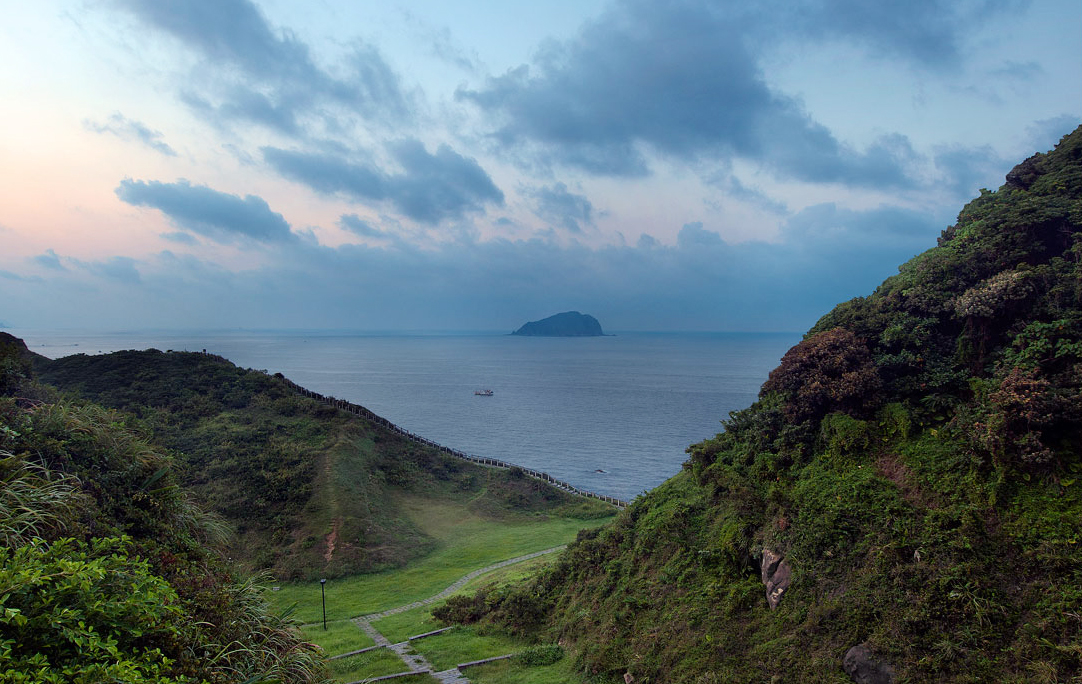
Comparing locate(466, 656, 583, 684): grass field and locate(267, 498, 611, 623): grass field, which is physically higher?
locate(466, 656, 583, 684): grass field

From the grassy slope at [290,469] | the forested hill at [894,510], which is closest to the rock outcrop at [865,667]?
the forested hill at [894,510]

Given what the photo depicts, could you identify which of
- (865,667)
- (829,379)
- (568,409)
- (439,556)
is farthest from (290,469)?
(568,409)

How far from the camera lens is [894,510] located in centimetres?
1591

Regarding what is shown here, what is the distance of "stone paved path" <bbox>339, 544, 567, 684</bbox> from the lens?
19.6 metres

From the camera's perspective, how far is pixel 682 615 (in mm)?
17781

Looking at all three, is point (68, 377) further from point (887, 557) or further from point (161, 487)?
point (887, 557)

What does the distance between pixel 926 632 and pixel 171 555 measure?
649 inches

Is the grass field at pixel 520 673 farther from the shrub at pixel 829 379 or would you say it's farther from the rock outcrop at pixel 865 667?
the shrub at pixel 829 379

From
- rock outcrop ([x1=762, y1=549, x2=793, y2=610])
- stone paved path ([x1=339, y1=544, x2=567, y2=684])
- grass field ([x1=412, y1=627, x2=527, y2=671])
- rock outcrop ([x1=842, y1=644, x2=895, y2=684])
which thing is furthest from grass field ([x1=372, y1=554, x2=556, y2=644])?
rock outcrop ([x1=842, y1=644, x2=895, y2=684])

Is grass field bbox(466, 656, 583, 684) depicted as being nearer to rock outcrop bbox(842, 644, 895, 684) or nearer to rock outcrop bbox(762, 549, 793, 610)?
rock outcrop bbox(762, 549, 793, 610)

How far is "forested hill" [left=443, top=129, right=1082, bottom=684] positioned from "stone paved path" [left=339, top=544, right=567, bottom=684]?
336cm

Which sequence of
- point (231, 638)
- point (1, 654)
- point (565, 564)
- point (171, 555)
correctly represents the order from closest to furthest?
point (1, 654), point (231, 638), point (171, 555), point (565, 564)

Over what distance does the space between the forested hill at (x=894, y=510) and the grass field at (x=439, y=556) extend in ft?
24.9

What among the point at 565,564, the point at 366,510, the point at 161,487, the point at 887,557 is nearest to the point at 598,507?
the point at 366,510
